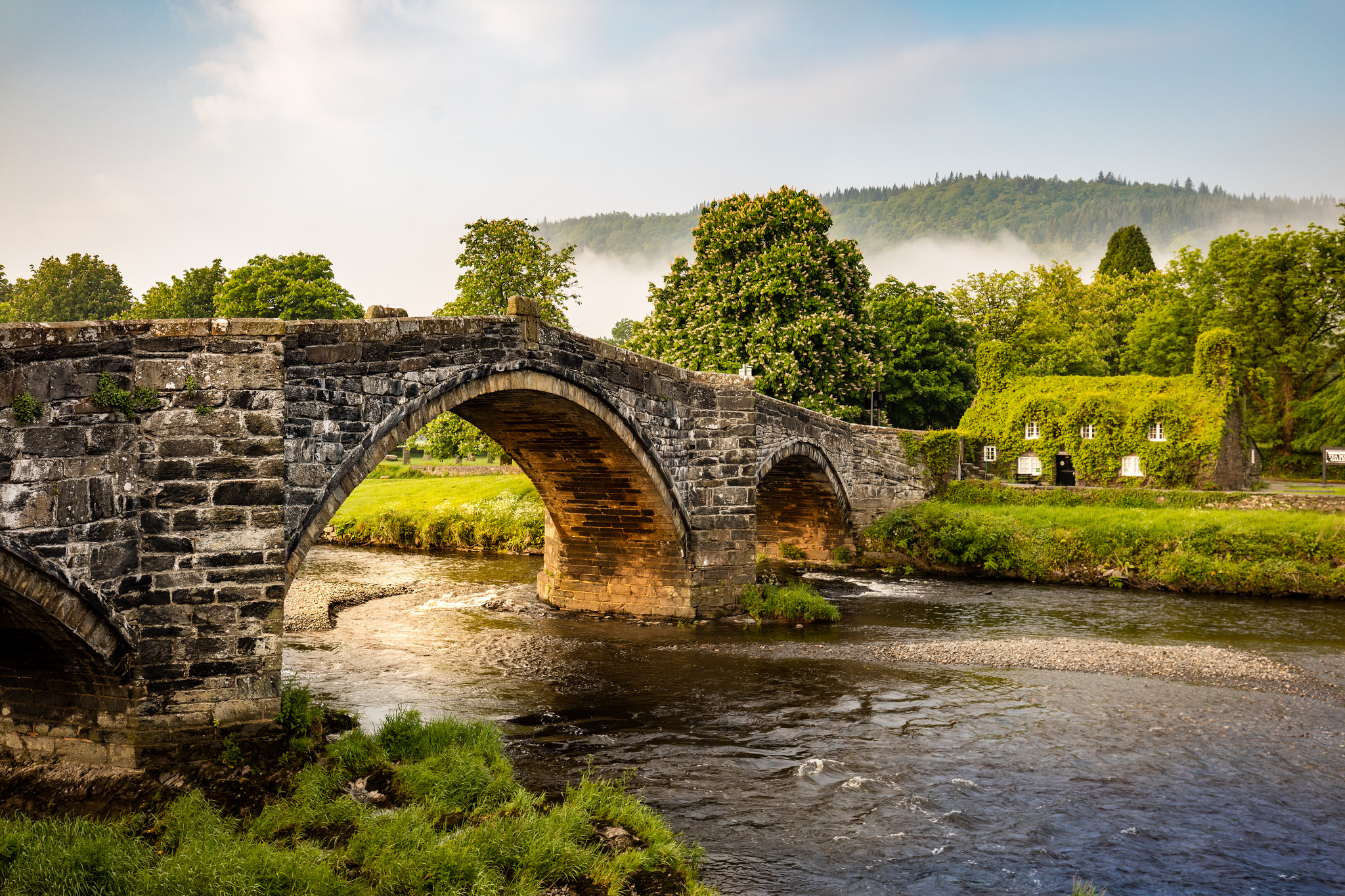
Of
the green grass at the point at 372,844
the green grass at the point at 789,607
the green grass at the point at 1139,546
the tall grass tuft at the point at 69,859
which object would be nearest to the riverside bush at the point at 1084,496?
the green grass at the point at 1139,546

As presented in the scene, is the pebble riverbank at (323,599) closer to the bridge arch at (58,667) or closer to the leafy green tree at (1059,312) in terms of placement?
the bridge arch at (58,667)

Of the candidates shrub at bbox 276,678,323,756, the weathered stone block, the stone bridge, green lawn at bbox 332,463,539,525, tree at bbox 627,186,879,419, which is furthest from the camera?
green lawn at bbox 332,463,539,525

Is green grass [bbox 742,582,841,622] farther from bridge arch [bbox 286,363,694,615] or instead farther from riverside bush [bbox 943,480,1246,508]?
riverside bush [bbox 943,480,1246,508]

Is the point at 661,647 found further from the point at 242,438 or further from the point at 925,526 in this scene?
the point at 925,526

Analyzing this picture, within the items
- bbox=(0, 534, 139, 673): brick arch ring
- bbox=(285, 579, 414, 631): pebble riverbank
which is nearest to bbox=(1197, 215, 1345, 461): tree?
bbox=(285, 579, 414, 631): pebble riverbank

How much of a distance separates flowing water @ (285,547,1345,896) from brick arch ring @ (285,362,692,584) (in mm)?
2538

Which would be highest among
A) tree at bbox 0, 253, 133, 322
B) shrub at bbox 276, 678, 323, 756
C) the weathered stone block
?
tree at bbox 0, 253, 133, 322

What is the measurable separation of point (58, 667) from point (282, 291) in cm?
3157

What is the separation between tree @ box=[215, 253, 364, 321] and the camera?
35312 millimetres

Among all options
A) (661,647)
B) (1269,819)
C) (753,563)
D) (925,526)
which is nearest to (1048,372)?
(925,526)

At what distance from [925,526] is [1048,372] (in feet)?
67.9

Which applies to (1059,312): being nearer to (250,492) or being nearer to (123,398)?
(250,492)

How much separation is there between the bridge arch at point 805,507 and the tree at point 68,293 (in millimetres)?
37067

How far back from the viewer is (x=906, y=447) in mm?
26703
